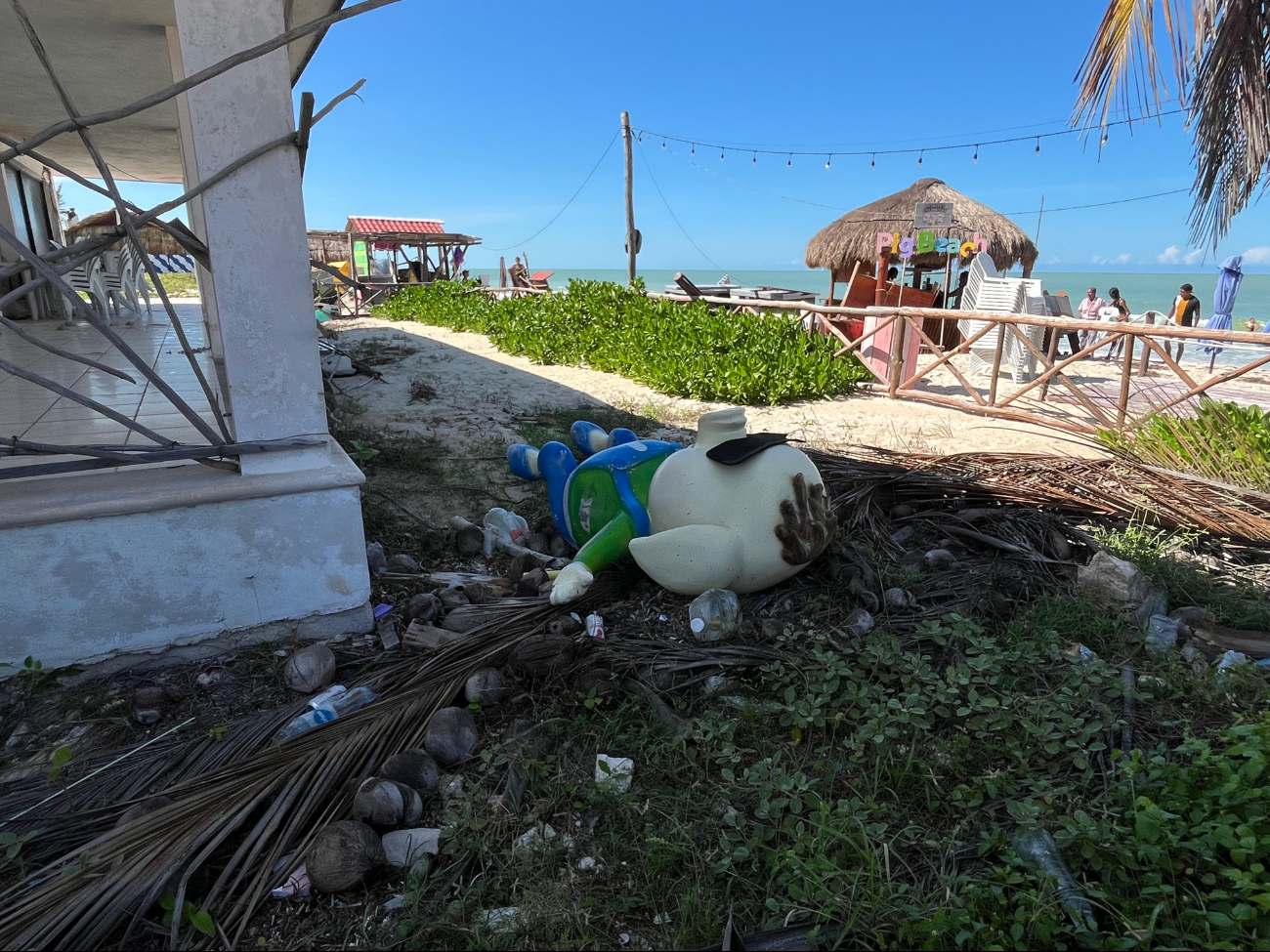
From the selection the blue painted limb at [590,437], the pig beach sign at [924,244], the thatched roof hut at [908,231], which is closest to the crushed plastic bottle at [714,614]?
the blue painted limb at [590,437]

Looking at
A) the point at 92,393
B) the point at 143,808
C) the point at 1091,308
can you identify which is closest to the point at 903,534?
the point at 143,808

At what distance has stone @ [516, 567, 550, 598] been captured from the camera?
11.0ft

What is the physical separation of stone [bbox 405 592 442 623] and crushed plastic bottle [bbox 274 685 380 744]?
0.52 metres

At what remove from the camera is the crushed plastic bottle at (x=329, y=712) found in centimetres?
241

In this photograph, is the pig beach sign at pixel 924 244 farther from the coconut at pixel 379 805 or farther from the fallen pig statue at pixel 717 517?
the coconut at pixel 379 805

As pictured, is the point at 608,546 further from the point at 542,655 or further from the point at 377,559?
the point at 377,559

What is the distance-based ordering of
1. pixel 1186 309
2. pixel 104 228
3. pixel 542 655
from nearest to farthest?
pixel 542 655 < pixel 104 228 < pixel 1186 309

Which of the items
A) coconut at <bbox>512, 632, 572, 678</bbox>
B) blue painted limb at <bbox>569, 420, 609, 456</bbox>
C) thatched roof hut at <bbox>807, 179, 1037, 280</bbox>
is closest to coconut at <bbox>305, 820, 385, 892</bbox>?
coconut at <bbox>512, 632, 572, 678</bbox>

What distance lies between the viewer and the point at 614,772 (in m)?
2.15

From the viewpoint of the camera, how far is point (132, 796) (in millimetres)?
2160

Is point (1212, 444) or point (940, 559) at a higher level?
point (1212, 444)

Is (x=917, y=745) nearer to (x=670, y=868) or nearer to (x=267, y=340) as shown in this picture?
(x=670, y=868)

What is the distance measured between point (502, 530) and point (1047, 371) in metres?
5.99

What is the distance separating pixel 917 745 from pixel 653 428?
4.73 m
